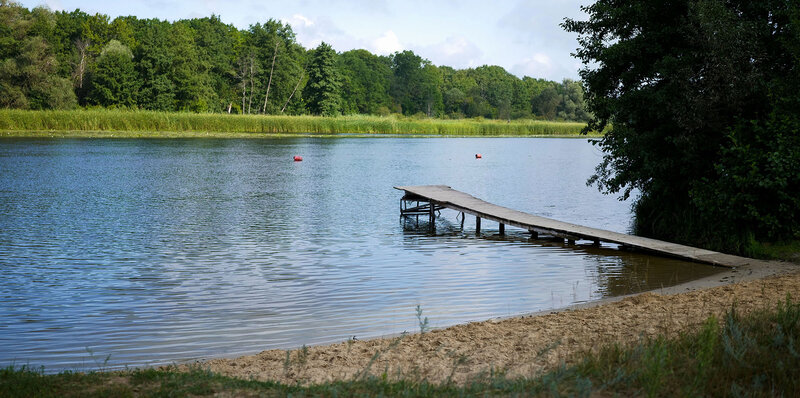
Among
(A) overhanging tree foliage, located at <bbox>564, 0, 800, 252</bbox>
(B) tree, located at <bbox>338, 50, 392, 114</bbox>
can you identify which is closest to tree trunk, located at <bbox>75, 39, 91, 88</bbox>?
(B) tree, located at <bbox>338, 50, 392, 114</bbox>

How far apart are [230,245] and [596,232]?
815 cm

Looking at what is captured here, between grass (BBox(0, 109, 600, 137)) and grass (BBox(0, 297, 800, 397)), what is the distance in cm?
6096

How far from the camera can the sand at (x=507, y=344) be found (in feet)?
19.9

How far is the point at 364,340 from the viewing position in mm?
7641

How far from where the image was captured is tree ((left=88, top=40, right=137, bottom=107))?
75.5m

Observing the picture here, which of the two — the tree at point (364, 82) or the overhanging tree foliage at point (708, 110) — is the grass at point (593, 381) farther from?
the tree at point (364, 82)

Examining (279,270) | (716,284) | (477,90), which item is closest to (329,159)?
(279,270)

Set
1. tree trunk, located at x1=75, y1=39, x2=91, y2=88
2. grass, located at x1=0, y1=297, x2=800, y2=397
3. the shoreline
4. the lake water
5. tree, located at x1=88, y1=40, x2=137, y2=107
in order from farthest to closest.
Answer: tree trunk, located at x1=75, y1=39, x2=91, y2=88, tree, located at x1=88, y1=40, x2=137, y2=107, the shoreline, the lake water, grass, located at x1=0, y1=297, x2=800, y2=397

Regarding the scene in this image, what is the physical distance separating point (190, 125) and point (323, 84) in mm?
29684

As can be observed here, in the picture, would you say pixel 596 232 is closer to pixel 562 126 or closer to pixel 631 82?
pixel 631 82

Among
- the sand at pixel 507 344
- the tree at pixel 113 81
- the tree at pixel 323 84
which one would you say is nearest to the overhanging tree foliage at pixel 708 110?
the sand at pixel 507 344

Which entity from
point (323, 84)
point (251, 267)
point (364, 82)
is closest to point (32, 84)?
point (323, 84)

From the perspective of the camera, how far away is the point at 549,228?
51.6ft

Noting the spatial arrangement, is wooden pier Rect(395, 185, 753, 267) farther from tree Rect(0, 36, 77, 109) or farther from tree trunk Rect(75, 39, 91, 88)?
tree trunk Rect(75, 39, 91, 88)
